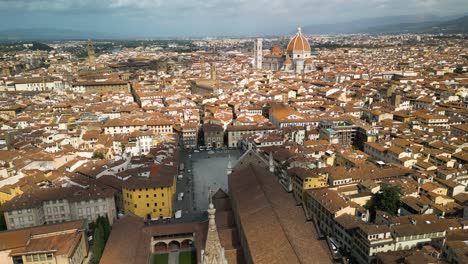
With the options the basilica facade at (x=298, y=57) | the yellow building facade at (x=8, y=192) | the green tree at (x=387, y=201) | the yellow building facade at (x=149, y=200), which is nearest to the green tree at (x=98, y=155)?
the yellow building facade at (x=8, y=192)

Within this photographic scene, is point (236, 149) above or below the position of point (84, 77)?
below

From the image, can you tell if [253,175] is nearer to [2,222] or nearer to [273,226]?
[273,226]

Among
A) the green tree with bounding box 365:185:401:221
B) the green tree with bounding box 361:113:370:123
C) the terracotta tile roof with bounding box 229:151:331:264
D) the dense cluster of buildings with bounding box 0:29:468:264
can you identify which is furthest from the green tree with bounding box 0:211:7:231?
the green tree with bounding box 361:113:370:123

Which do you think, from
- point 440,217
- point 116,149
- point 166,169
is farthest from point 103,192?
point 440,217

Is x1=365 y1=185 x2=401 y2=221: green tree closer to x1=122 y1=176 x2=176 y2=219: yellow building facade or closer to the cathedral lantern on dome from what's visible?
x1=122 y1=176 x2=176 y2=219: yellow building facade

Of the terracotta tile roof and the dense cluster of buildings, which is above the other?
the terracotta tile roof

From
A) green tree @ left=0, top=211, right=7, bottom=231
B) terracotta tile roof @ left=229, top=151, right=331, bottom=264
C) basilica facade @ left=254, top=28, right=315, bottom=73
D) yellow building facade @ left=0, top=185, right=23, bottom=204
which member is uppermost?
basilica facade @ left=254, top=28, right=315, bottom=73

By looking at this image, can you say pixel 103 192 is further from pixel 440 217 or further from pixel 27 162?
pixel 440 217
